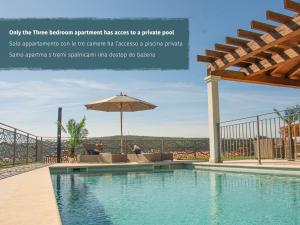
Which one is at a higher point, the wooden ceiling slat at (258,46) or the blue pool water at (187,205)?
the wooden ceiling slat at (258,46)

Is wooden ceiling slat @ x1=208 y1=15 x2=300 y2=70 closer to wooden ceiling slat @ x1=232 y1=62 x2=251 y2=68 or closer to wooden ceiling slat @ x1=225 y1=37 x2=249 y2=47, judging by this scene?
wooden ceiling slat @ x1=225 y1=37 x2=249 y2=47

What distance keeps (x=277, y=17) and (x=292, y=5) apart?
0.44 meters

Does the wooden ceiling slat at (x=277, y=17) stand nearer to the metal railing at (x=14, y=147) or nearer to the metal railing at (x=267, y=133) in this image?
the metal railing at (x=267, y=133)

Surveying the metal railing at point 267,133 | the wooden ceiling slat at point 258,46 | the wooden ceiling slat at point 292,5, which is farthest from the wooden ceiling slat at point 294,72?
the wooden ceiling slat at point 292,5

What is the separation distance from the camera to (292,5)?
20.5ft

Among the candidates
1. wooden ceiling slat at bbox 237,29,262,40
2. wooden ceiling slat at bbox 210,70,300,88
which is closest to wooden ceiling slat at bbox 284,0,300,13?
wooden ceiling slat at bbox 237,29,262,40

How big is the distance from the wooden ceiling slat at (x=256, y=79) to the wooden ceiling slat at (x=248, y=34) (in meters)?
2.07

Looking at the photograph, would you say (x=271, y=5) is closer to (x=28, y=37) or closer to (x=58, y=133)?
(x=28, y=37)

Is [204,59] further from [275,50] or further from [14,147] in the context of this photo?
[14,147]

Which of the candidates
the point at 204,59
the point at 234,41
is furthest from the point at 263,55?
the point at 204,59

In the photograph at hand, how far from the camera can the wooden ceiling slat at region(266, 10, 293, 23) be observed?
655 centimetres

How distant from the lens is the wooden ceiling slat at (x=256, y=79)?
381 inches

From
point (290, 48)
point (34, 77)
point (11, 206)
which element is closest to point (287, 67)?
point (290, 48)

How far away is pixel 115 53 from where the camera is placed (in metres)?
10.8
